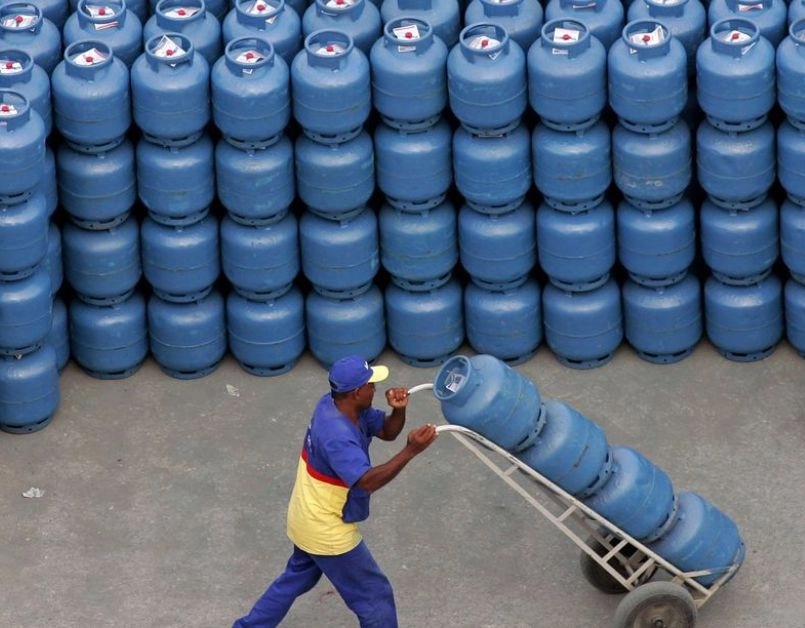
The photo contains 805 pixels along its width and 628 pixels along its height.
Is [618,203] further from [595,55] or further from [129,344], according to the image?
[129,344]

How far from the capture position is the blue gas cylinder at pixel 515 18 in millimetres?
13648

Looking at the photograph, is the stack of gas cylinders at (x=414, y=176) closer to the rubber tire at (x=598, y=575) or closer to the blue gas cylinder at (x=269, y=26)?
the blue gas cylinder at (x=269, y=26)

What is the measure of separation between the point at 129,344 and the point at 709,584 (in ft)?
13.0

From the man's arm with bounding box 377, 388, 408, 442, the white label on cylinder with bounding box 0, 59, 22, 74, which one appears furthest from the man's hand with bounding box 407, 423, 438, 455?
the white label on cylinder with bounding box 0, 59, 22, 74

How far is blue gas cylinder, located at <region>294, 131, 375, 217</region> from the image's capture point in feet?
44.2

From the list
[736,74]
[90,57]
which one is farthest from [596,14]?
[90,57]

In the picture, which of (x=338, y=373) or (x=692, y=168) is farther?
(x=692, y=168)

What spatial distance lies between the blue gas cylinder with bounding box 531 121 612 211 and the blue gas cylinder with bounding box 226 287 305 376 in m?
1.67

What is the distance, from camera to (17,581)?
1247 centimetres

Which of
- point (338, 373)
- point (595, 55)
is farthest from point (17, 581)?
point (595, 55)

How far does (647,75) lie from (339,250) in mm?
2051

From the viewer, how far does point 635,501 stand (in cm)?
1161

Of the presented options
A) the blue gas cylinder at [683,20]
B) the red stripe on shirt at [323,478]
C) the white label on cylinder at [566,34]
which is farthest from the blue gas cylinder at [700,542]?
the blue gas cylinder at [683,20]

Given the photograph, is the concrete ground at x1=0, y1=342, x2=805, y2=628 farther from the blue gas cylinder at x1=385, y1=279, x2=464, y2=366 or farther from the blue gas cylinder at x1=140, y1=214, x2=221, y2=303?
the blue gas cylinder at x1=140, y1=214, x2=221, y2=303
